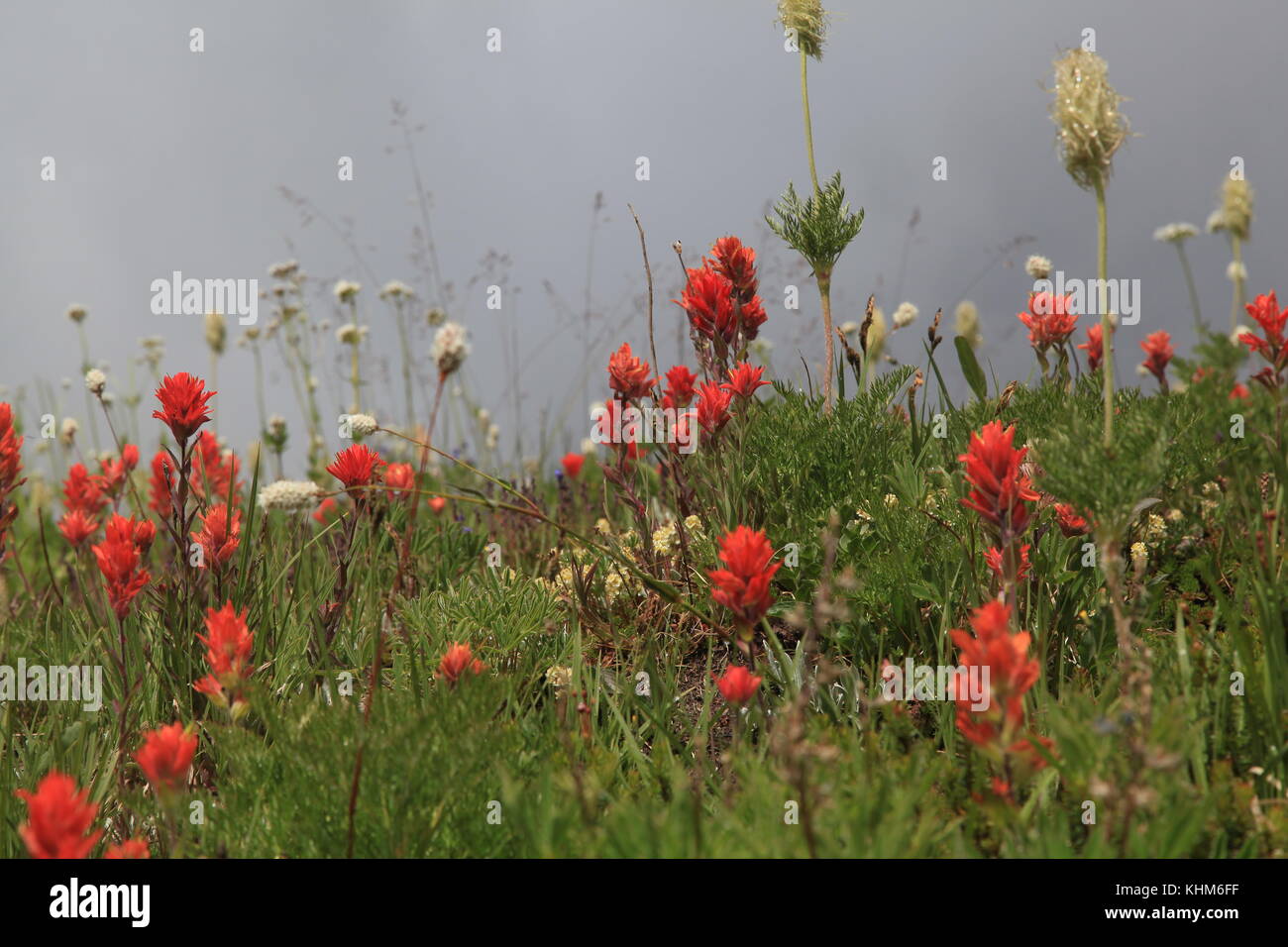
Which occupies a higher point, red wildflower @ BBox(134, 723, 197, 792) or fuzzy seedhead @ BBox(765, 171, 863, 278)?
fuzzy seedhead @ BBox(765, 171, 863, 278)

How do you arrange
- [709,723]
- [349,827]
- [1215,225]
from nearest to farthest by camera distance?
[349,827]
[709,723]
[1215,225]

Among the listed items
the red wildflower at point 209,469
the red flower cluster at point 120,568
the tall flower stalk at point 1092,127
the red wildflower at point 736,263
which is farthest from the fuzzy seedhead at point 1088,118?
the red wildflower at point 209,469

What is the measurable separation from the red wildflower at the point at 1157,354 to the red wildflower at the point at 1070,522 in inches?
74.2

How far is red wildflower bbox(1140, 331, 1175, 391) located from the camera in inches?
176

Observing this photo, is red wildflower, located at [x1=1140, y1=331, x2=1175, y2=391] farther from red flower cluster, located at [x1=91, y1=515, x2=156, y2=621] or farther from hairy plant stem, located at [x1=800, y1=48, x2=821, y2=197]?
red flower cluster, located at [x1=91, y1=515, x2=156, y2=621]

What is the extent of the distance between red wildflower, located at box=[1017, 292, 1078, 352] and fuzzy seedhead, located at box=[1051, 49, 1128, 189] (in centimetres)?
202

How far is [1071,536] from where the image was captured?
9.83ft

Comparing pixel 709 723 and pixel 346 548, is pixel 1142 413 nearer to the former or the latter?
pixel 709 723

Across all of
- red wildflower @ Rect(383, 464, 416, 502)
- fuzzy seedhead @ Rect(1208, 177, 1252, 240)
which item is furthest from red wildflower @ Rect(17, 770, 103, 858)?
fuzzy seedhead @ Rect(1208, 177, 1252, 240)

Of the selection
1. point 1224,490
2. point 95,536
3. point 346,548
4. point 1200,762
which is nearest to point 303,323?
point 95,536

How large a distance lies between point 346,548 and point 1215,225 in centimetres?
610

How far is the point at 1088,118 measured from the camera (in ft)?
7.38

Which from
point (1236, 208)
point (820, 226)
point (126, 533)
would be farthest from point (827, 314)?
point (1236, 208)

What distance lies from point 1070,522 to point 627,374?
1.57m
